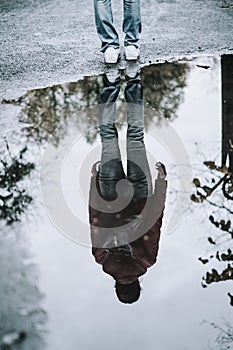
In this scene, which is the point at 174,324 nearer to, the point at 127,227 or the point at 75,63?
the point at 127,227

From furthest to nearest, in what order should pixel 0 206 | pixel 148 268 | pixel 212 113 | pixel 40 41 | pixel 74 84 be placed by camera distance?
pixel 40 41 → pixel 74 84 → pixel 212 113 → pixel 0 206 → pixel 148 268

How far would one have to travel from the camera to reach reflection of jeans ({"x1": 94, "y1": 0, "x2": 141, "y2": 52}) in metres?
6.32

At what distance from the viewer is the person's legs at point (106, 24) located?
6.34 metres

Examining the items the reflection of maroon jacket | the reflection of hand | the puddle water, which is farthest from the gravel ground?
the reflection of maroon jacket

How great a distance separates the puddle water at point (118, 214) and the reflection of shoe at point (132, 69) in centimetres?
9

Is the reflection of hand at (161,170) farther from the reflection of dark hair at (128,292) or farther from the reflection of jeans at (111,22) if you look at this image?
the reflection of jeans at (111,22)

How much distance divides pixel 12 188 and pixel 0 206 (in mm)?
201

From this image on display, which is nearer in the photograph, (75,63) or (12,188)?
(12,188)

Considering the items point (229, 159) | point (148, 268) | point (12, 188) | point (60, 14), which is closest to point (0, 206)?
point (12, 188)

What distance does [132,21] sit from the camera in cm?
638

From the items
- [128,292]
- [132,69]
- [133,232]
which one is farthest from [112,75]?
[128,292]

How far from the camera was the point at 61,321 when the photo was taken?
122 inches

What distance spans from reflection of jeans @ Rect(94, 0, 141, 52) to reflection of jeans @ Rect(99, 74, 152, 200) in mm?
638

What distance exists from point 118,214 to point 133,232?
0.21 m
